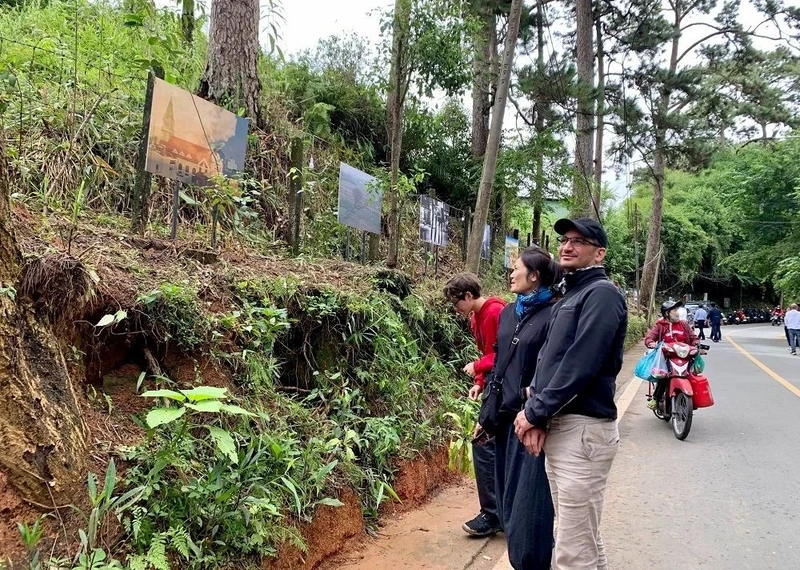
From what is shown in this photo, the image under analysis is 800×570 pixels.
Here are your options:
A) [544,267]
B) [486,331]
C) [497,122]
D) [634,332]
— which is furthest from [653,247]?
[544,267]

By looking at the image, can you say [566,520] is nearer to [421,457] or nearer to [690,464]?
[421,457]

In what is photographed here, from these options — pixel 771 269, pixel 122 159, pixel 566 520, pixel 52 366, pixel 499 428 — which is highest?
pixel 771 269

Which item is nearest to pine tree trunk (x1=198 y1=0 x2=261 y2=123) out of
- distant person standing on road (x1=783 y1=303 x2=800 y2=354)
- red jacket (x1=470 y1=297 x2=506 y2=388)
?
red jacket (x1=470 y1=297 x2=506 y2=388)

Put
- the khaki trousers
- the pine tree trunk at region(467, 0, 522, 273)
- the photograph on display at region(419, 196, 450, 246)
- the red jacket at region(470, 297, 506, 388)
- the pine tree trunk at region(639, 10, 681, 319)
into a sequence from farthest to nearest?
the pine tree trunk at region(639, 10, 681, 319), the photograph on display at region(419, 196, 450, 246), the pine tree trunk at region(467, 0, 522, 273), the red jacket at region(470, 297, 506, 388), the khaki trousers

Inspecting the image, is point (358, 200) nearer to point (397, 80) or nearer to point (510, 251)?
point (397, 80)

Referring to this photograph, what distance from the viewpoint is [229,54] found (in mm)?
6926

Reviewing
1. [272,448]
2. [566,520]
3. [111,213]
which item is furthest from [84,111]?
[566,520]

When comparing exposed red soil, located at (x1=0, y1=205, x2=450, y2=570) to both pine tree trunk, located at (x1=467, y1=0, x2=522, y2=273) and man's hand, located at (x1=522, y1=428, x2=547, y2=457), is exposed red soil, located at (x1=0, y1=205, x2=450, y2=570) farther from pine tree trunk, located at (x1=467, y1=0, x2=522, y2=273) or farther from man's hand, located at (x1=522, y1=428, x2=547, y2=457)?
pine tree trunk, located at (x1=467, y1=0, x2=522, y2=273)

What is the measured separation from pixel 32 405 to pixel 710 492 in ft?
16.6

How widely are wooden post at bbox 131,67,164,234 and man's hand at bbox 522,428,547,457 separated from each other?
3.46m

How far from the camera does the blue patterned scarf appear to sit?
318 centimetres

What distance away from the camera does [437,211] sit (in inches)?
360

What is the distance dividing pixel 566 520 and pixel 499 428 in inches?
37.1

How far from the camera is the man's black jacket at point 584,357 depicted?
2492 mm
